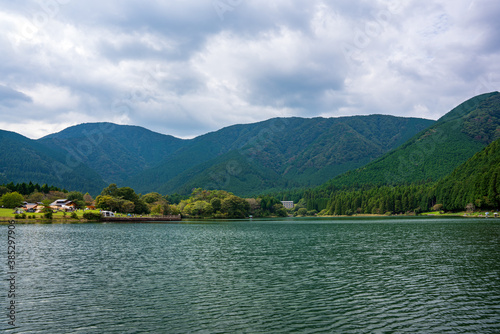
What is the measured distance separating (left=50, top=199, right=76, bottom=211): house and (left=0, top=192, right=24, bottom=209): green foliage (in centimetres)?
1863

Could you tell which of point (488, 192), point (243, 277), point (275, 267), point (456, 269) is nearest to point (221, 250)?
point (275, 267)

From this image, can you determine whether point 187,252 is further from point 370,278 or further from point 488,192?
point 488,192

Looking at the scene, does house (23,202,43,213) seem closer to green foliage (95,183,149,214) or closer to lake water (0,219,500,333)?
green foliage (95,183,149,214)

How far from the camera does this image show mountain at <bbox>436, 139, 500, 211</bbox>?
14412 cm

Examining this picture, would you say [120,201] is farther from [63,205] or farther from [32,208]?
[32,208]

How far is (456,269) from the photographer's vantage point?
34.8 metres

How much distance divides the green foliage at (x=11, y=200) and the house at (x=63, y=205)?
18630mm

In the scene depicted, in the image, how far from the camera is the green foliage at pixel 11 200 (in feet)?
485

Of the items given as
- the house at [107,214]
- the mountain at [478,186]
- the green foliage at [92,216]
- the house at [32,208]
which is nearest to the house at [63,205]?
the house at [32,208]

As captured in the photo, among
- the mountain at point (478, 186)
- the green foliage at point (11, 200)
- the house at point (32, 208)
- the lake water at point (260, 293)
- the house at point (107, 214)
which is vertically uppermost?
the mountain at point (478, 186)

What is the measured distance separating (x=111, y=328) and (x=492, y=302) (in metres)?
24.1

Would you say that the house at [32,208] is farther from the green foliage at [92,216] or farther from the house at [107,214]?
the house at [107,214]

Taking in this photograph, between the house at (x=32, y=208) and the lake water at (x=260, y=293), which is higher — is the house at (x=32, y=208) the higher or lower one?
the higher one

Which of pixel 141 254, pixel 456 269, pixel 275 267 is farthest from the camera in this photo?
pixel 141 254
